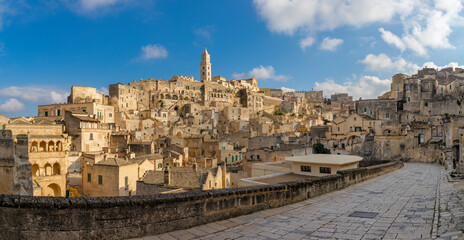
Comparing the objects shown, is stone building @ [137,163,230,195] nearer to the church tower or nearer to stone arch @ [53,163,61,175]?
stone arch @ [53,163,61,175]

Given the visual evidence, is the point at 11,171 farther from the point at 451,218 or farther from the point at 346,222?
the point at 451,218

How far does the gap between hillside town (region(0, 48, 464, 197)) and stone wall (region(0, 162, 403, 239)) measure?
6.56 m

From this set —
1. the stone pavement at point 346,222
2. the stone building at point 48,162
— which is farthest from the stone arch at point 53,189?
the stone pavement at point 346,222

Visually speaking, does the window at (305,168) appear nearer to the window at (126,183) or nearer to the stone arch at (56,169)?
the window at (126,183)

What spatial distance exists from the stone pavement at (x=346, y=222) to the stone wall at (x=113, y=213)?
0.79 feet

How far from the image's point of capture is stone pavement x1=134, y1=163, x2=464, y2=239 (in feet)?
18.5

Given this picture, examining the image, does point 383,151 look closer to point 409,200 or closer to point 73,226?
point 409,200

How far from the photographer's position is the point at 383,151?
3759 cm

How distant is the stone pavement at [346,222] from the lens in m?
5.63

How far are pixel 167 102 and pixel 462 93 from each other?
216ft

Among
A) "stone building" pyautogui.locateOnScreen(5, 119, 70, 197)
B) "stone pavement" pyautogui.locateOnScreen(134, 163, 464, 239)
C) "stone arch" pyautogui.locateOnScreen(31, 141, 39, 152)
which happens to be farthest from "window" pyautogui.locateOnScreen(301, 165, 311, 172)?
"stone arch" pyautogui.locateOnScreen(31, 141, 39, 152)

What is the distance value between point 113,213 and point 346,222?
516 cm

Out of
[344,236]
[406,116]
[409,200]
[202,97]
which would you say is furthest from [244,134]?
[344,236]

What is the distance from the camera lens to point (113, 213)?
16.2 ft
